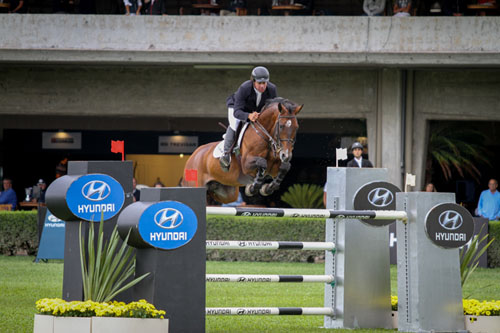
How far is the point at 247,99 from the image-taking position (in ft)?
30.3

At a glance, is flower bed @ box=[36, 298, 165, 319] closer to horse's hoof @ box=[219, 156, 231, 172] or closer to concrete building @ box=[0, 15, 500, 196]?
horse's hoof @ box=[219, 156, 231, 172]

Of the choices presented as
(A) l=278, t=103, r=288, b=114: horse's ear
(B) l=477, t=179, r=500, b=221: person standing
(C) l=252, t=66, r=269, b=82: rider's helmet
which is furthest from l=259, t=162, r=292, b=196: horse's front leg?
(B) l=477, t=179, r=500, b=221: person standing

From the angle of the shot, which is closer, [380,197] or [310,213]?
[310,213]

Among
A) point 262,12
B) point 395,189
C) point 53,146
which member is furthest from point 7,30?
point 395,189

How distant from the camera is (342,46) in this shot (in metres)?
17.6

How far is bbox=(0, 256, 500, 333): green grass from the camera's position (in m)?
7.92

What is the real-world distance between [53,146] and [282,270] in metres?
14.1

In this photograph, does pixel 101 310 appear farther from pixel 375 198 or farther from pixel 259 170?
pixel 259 170

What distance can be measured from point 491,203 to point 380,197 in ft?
33.6

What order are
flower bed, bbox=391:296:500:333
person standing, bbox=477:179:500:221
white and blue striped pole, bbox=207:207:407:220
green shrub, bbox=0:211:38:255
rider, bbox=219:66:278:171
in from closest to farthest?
white and blue striped pole, bbox=207:207:407:220
flower bed, bbox=391:296:500:333
rider, bbox=219:66:278:171
green shrub, bbox=0:211:38:255
person standing, bbox=477:179:500:221

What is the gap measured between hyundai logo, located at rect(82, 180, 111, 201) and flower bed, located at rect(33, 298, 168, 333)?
845 mm

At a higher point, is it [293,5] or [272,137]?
[293,5]

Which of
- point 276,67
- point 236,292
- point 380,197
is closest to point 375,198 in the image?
point 380,197

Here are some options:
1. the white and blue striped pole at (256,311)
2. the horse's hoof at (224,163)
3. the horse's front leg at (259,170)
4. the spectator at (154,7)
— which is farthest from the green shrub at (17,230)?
the white and blue striped pole at (256,311)
